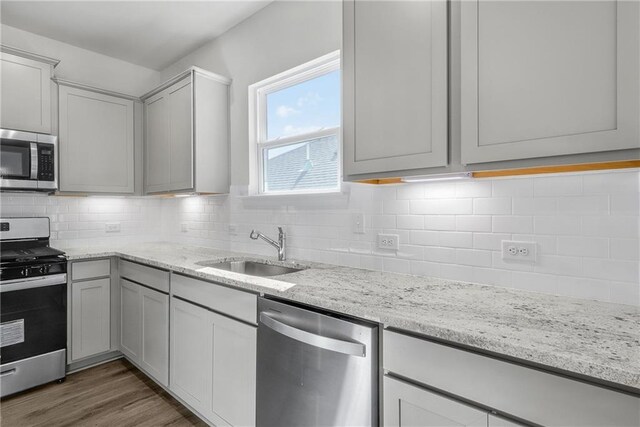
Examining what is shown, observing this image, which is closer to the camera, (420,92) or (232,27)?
(420,92)

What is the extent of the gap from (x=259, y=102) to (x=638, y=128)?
2427 millimetres

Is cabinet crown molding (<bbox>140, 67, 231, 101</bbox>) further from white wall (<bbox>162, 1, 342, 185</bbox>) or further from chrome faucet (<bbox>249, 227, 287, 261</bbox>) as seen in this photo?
chrome faucet (<bbox>249, 227, 287, 261</bbox>)

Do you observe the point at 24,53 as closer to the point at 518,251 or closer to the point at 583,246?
the point at 518,251

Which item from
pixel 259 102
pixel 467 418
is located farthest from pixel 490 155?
pixel 259 102

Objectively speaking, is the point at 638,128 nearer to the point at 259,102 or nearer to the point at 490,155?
the point at 490,155

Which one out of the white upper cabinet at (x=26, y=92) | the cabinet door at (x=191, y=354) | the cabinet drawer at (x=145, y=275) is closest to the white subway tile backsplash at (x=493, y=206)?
the cabinet door at (x=191, y=354)

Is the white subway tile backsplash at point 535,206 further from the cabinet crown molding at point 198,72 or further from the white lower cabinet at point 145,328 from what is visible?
the cabinet crown molding at point 198,72

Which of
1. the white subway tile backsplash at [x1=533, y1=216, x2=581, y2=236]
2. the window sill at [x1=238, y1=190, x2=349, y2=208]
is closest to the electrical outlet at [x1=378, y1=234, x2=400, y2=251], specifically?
the window sill at [x1=238, y1=190, x2=349, y2=208]

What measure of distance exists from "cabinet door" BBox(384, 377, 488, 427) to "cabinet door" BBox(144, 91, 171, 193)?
8.80 ft

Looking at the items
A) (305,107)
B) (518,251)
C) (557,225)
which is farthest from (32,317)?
(557,225)

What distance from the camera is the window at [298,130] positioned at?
236cm

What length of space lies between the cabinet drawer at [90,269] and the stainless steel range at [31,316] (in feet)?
0.42

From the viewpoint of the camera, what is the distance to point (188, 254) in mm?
2795

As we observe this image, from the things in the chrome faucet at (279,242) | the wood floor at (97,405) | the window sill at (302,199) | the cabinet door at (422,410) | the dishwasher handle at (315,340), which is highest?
the window sill at (302,199)
